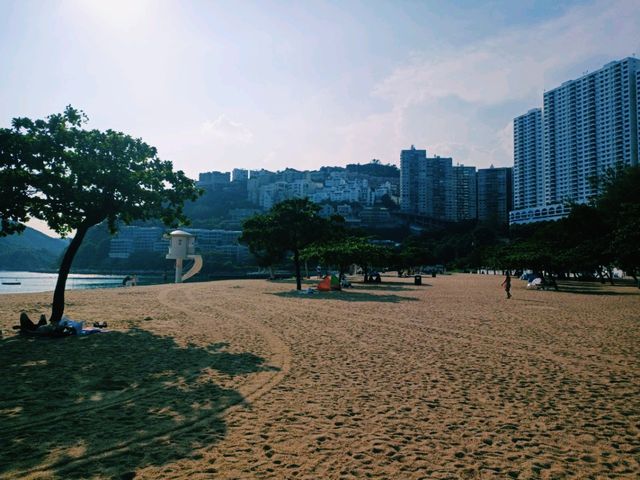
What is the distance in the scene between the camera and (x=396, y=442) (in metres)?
5.32

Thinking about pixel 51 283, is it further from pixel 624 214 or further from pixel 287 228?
pixel 624 214

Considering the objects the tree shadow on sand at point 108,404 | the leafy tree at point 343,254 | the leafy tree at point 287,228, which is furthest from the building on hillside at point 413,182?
the tree shadow on sand at point 108,404

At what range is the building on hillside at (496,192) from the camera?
569 feet

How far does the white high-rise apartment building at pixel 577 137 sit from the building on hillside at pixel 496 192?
2600 centimetres

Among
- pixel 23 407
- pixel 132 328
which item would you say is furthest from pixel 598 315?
Answer: pixel 23 407

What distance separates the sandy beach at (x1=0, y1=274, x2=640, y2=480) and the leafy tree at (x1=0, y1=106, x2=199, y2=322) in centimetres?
399

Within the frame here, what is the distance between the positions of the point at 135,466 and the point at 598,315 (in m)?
20.9

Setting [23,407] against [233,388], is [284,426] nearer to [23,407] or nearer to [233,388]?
[233,388]

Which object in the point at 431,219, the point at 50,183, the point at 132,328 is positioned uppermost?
the point at 431,219

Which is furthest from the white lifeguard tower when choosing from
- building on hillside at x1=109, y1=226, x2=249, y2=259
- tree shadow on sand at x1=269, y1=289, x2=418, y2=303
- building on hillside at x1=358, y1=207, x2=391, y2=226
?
building on hillside at x1=358, y1=207, x2=391, y2=226

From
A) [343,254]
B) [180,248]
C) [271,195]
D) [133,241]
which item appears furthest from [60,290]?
[271,195]

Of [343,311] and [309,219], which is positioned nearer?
[343,311]

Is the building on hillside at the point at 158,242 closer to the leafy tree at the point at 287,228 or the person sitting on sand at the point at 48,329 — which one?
the leafy tree at the point at 287,228

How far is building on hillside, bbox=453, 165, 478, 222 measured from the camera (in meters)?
187
